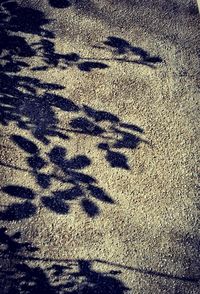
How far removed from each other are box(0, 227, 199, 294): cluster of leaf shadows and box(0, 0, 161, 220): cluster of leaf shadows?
0.60 m

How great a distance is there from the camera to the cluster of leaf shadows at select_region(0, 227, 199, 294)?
16.1 feet

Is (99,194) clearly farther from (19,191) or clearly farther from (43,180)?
(19,191)

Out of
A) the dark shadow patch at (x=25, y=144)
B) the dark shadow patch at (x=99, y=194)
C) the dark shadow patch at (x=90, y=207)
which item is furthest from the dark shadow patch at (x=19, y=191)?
the dark shadow patch at (x=99, y=194)

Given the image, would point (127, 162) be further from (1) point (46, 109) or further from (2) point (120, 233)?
(1) point (46, 109)

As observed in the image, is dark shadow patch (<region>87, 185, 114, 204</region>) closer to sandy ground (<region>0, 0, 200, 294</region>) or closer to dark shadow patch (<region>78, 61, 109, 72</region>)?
sandy ground (<region>0, 0, 200, 294</region>)

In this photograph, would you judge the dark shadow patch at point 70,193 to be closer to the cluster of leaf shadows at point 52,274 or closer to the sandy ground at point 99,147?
the sandy ground at point 99,147

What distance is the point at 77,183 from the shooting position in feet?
17.9

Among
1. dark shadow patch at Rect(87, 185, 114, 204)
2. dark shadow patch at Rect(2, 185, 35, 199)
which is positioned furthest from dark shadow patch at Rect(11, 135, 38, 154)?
dark shadow patch at Rect(87, 185, 114, 204)

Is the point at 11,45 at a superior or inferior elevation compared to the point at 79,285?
superior

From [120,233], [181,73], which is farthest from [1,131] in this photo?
[181,73]

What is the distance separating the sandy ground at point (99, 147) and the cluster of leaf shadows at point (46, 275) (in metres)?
0.02

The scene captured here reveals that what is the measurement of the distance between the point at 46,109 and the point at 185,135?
286cm

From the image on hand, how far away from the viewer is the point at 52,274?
4984 millimetres

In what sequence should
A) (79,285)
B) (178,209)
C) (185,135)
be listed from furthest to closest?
(185,135) → (178,209) → (79,285)
